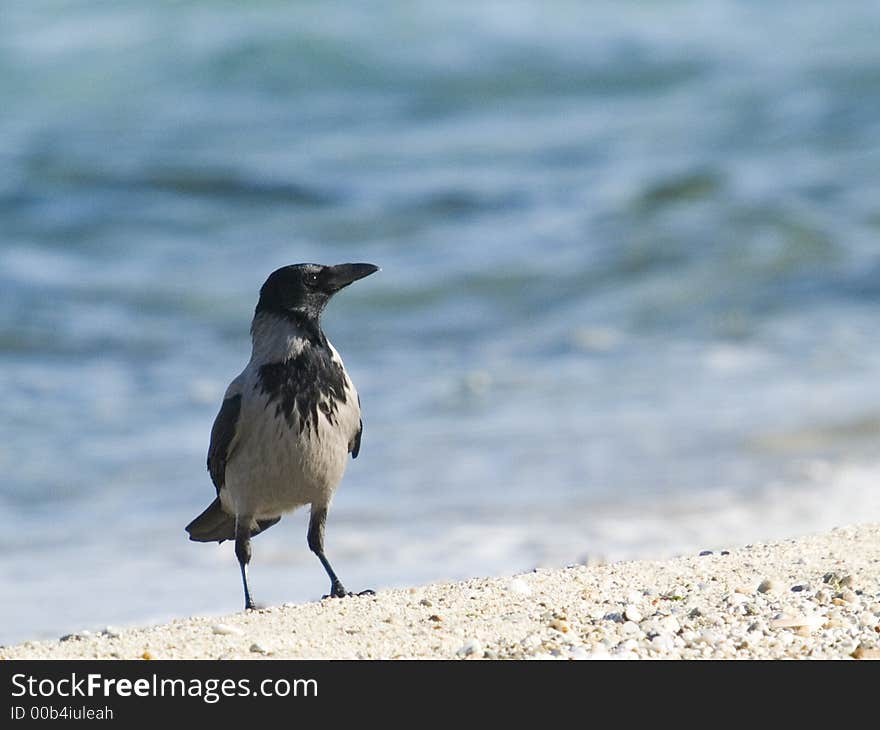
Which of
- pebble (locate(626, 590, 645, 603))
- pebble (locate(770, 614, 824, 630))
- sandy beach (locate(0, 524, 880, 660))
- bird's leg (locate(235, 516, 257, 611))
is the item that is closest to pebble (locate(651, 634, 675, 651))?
sandy beach (locate(0, 524, 880, 660))

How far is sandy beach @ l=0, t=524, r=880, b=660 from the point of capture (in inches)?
178

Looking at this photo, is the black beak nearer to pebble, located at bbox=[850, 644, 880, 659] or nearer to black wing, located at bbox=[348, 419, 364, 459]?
black wing, located at bbox=[348, 419, 364, 459]

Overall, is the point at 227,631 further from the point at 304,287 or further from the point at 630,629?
the point at 304,287

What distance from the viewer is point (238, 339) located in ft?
41.7

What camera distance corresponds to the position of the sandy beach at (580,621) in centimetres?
453

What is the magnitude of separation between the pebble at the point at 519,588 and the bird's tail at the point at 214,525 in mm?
1160

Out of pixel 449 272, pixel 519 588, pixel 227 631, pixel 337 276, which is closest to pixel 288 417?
pixel 337 276

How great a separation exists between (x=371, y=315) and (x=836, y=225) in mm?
5295

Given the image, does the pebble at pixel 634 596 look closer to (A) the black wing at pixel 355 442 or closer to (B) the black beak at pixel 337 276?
(A) the black wing at pixel 355 442

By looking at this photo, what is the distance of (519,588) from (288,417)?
40.8 inches

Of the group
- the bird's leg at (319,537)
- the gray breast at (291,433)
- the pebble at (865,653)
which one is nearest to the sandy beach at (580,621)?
the pebble at (865,653)

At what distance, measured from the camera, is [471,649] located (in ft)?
14.9
